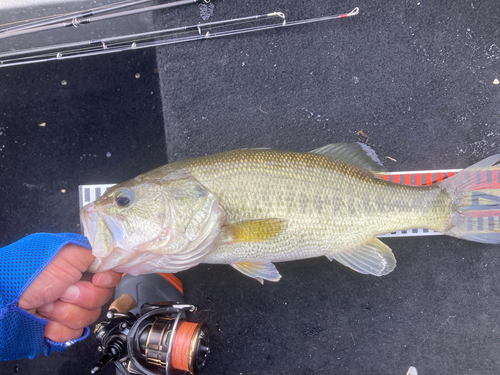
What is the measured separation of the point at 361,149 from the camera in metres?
1.64

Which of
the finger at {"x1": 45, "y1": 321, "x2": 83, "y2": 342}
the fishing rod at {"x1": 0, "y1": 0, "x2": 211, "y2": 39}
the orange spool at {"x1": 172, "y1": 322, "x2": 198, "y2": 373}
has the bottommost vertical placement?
the orange spool at {"x1": 172, "y1": 322, "x2": 198, "y2": 373}

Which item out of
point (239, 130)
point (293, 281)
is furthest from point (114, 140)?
point (293, 281)

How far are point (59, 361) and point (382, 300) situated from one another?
7.59ft

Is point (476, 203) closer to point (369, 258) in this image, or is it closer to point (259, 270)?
point (369, 258)

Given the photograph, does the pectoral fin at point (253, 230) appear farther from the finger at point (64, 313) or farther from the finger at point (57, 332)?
the finger at point (57, 332)

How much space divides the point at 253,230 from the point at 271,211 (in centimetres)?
13

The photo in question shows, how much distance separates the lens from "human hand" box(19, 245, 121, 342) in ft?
4.68

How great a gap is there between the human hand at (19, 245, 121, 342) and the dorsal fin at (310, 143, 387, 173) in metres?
1.38

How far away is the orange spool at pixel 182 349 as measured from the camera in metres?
1.53

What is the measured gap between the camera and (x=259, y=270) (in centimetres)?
157

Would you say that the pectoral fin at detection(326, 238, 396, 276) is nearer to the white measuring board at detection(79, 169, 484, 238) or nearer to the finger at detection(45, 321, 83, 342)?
the white measuring board at detection(79, 169, 484, 238)

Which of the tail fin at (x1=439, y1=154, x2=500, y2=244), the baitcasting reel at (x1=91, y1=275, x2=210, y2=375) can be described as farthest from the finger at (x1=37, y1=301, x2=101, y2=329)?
the tail fin at (x1=439, y1=154, x2=500, y2=244)

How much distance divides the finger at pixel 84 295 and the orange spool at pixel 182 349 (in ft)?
1.54

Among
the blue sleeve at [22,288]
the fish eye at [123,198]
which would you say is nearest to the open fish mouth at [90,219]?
the fish eye at [123,198]
